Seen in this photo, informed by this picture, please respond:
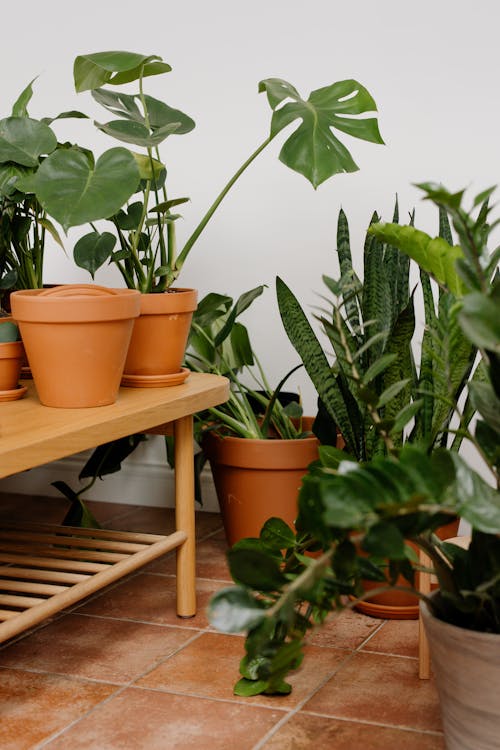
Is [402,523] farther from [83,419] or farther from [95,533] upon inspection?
[95,533]

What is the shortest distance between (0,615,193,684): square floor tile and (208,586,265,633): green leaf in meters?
0.89

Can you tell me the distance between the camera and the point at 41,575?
1.82 meters

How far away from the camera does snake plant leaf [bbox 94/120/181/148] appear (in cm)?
182

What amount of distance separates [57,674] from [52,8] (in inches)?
74.8

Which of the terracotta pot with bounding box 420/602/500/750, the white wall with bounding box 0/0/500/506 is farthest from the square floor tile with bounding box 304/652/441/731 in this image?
the white wall with bounding box 0/0/500/506

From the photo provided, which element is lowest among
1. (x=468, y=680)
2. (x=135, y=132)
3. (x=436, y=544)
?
(x=468, y=680)

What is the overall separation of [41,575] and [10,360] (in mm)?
402

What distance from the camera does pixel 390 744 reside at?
4.93 ft

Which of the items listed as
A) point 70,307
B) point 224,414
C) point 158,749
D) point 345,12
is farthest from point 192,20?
point 158,749

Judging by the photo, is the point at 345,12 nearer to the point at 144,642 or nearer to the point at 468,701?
the point at 144,642

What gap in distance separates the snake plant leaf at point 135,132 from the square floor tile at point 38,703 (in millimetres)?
976

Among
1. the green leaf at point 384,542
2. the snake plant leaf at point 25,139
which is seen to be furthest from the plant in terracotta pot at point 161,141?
the green leaf at point 384,542

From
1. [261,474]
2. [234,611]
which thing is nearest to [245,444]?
[261,474]

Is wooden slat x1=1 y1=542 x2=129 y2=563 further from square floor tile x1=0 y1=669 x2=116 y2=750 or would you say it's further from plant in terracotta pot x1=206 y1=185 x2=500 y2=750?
plant in terracotta pot x1=206 y1=185 x2=500 y2=750
